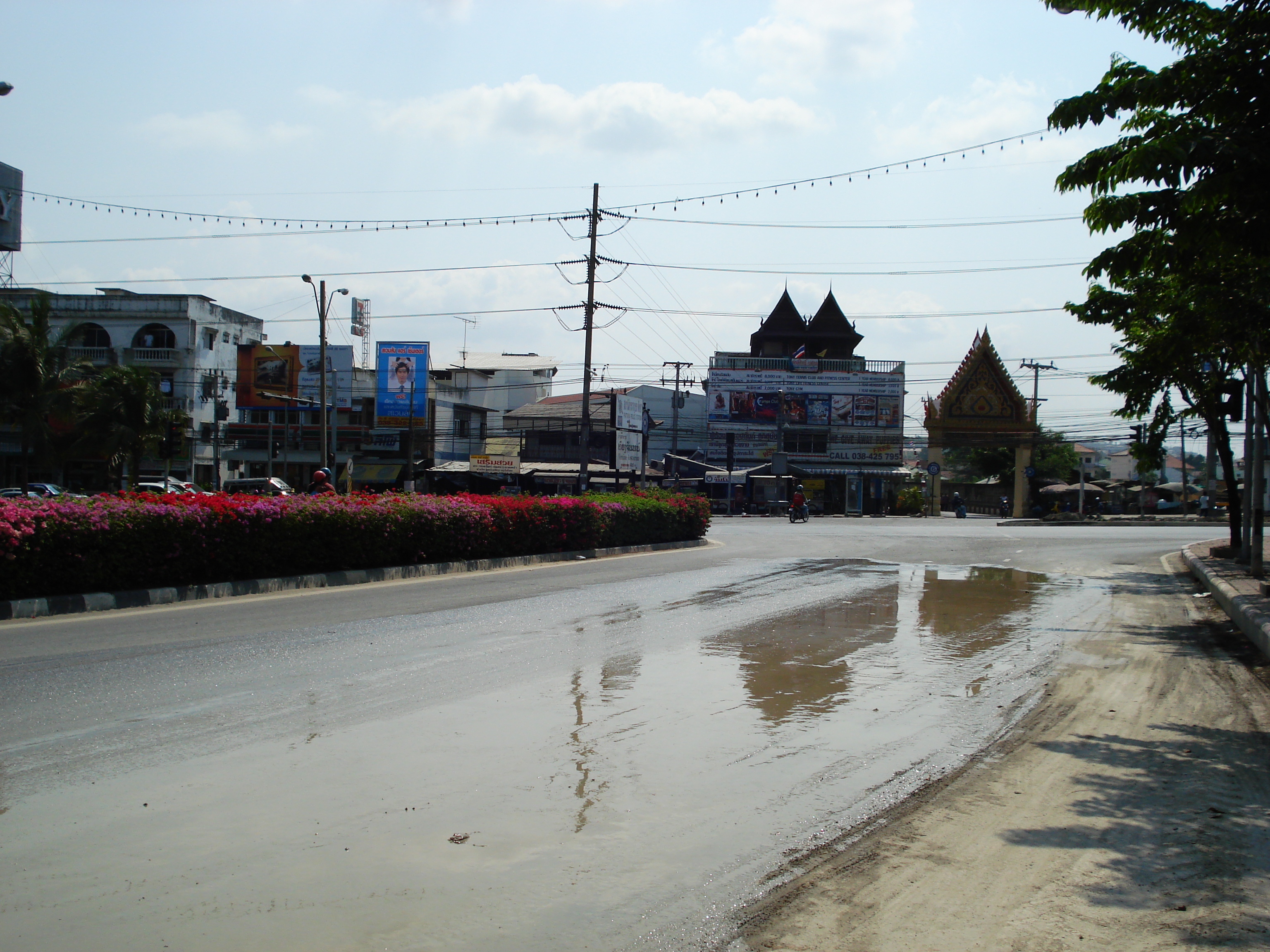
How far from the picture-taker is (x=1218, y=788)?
217 inches

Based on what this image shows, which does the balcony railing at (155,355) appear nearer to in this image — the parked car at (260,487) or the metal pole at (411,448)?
the metal pole at (411,448)

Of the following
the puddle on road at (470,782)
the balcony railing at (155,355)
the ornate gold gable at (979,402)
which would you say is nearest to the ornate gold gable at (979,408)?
the ornate gold gable at (979,402)

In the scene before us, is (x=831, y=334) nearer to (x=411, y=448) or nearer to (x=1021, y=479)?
(x=1021, y=479)

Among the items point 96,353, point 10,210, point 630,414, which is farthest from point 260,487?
point 96,353

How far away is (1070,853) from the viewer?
176 inches

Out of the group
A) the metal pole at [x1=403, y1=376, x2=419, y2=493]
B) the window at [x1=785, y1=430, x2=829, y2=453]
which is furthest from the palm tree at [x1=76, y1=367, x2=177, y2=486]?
the window at [x1=785, y1=430, x2=829, y2=453]

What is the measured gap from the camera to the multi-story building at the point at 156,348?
57.5 metres

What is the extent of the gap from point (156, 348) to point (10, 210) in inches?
1140

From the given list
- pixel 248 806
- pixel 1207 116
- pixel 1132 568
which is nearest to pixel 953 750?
pixel 248 806

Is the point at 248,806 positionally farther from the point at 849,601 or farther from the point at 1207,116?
the point at 849,601

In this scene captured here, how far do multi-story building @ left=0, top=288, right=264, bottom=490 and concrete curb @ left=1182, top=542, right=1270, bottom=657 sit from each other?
51.5 m

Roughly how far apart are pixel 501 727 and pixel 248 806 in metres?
1.89

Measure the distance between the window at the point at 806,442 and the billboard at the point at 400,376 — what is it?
2448cm

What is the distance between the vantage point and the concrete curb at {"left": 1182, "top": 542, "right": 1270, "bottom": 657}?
10508 millimetres
